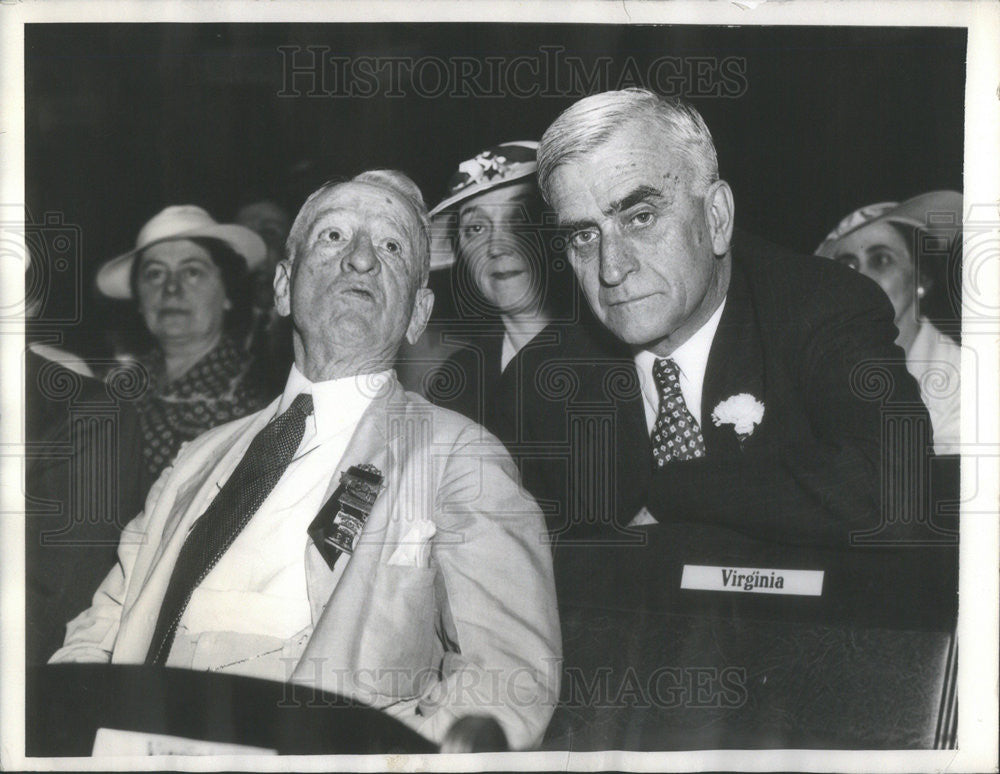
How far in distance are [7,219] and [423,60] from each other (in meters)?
1.12

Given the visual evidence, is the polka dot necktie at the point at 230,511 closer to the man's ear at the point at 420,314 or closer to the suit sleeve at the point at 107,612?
the suit sleeve at the point at 107,612

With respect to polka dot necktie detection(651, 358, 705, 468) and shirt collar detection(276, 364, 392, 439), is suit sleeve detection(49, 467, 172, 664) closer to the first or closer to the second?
shirt collar detection(276, 364, 392, 439)

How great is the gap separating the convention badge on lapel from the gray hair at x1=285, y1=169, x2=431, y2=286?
1.66 feet

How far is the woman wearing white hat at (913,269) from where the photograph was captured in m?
2.54

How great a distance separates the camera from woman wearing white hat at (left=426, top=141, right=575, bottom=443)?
251cm

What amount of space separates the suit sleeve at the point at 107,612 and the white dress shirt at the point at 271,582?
19cm

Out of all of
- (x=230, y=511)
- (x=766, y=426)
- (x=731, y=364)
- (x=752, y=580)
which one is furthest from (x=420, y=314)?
(x=752, y=580)

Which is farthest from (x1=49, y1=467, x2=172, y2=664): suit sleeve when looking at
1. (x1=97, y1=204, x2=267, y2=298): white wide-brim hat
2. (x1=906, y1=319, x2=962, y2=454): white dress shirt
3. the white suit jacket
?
(x1=906, y1=319, x2=962, y2=454): white dress shirt

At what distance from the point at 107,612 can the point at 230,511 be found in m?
0.41

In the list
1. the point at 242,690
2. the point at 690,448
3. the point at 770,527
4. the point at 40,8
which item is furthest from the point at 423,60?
the point at 242,690

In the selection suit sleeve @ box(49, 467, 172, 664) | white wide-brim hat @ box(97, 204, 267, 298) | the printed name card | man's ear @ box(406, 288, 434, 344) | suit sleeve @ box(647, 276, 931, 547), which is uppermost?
white wide-brim hat @ box(97, 204, 267, 298)

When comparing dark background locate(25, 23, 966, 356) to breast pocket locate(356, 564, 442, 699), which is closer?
breast pocket locate(356, 564, 442, 699)

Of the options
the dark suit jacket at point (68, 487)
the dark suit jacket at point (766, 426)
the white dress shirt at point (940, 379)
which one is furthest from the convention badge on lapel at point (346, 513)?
the white dress shirt at point (940, 379)

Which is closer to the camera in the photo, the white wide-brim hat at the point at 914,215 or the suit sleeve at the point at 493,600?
the suit sleeve at the point at 493,600
